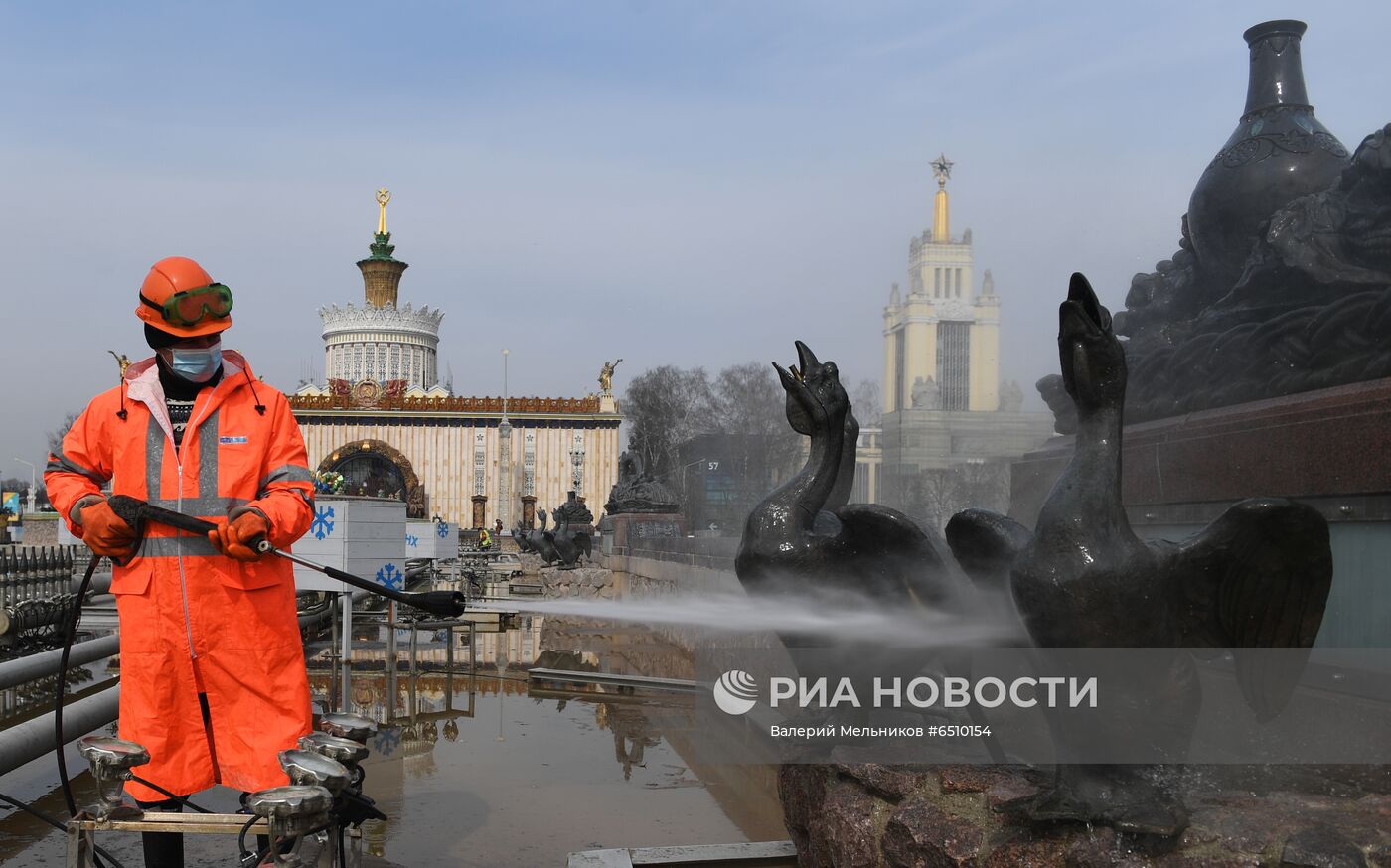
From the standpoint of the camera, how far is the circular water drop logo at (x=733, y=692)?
16.8ft

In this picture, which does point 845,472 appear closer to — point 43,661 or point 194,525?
point 194,525

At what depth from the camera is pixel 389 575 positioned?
10227 mm

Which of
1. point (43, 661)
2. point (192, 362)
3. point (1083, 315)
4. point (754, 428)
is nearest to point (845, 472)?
point (1083, 315)

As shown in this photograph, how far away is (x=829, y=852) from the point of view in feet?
13.1

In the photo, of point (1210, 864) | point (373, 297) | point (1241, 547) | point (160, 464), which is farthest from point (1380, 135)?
point (373, 297)

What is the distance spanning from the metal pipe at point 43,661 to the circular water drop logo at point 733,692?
9.91ft

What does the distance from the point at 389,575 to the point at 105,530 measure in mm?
7297

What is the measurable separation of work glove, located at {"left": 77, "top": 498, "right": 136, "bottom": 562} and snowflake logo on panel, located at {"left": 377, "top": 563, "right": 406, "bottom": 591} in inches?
273

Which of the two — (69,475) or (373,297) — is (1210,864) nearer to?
(69,475)

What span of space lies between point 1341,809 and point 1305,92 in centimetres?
658

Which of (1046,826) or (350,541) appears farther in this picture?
(350,541)

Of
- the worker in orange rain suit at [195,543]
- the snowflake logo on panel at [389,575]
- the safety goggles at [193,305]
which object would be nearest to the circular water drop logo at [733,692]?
the worker in orange rain suit at [195,543]

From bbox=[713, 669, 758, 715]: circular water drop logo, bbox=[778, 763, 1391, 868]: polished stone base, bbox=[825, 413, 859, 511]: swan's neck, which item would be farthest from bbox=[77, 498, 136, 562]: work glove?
bbox=[825, 413, 859, 511]: swan's neck

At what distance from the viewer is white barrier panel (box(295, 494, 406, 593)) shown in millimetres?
9180
